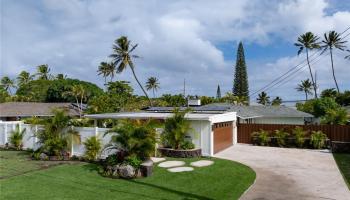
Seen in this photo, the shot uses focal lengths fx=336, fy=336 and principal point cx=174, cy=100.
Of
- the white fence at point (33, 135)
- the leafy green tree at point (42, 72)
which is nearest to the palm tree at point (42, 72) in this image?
the leafy green tree at point (42, 72)

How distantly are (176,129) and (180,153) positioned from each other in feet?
4.01

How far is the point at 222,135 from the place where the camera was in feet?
66.1

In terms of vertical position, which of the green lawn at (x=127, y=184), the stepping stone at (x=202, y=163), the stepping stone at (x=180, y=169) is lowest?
the green lawn at (x=127, y=184)

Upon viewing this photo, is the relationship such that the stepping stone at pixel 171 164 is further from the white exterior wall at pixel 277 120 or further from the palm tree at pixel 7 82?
the palm tree at pixel 7 82

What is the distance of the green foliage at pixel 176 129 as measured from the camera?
16984 mm

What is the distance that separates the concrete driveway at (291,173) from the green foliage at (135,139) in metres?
4.41

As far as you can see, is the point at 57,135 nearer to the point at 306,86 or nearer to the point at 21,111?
the point at 21,111

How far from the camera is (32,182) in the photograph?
11.8 meters

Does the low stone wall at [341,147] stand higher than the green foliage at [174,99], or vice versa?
the green foliage at [174,99]

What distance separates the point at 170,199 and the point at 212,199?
1217 mm

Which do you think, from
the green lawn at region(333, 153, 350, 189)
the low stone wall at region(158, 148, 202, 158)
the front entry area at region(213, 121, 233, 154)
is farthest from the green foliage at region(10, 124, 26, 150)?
the green lawn at region(333, 153, 350, 189)

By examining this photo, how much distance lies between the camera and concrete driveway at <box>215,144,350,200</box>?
10378mm

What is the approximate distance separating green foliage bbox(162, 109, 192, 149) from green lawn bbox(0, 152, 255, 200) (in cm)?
323

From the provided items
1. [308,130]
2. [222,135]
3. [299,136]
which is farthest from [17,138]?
[308,130]
